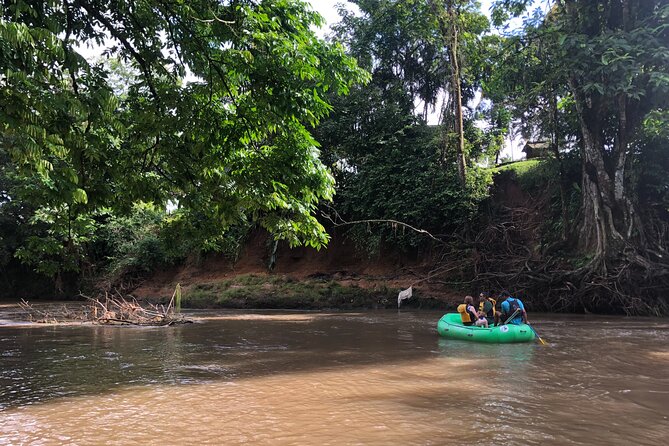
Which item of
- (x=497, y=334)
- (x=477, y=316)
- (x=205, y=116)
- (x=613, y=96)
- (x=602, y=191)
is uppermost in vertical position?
(x=613, y=96)

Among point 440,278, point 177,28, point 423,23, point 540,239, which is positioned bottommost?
point 440,278

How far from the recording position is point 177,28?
21.8 feet

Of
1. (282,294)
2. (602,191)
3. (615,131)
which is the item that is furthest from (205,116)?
(282,294)

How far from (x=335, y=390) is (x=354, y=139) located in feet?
66.5

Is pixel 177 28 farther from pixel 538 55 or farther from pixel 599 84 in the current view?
pixel 538 55

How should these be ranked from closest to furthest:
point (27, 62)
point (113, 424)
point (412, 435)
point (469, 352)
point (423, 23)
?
1. point (27, 62)
2. point (412, 435)
3. point (113, 424)
4. point (469, 352)
5. point (423, 23)

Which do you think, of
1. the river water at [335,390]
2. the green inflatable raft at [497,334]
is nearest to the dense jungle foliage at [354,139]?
the river water at [335,390]

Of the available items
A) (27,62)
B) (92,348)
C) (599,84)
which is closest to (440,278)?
(599,84)

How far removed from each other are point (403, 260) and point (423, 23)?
12.7 m

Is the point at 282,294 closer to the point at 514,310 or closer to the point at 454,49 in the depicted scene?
the point at 514,310

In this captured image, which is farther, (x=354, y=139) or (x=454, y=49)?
(x=354, y=139)

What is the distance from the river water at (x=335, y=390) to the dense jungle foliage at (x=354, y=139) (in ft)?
6.91

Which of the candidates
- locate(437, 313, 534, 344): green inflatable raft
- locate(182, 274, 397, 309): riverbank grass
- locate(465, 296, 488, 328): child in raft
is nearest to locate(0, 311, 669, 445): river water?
locate(437, 313, 534, 344): green inflatable raft

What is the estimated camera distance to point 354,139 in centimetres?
2636
